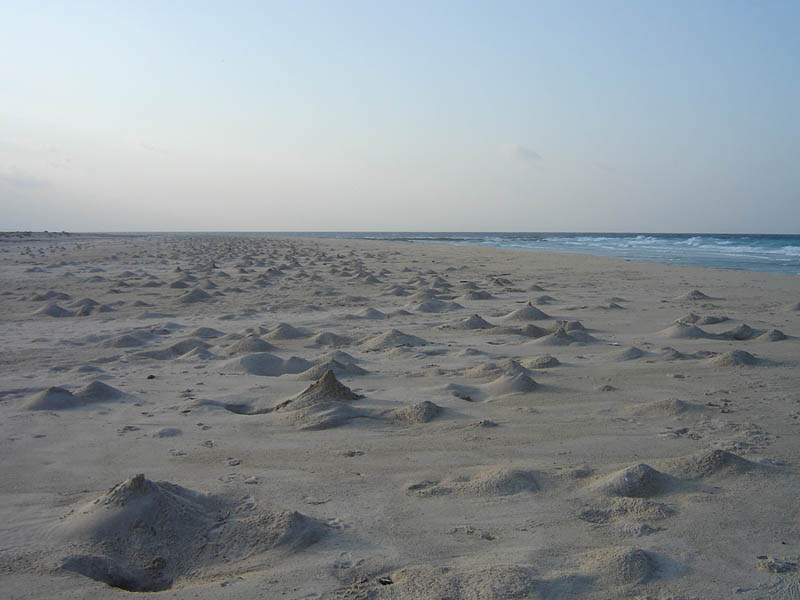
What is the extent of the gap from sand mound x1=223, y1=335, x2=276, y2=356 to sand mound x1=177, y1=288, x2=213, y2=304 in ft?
11.9

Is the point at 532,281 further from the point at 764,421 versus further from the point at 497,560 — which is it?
the point at 497,560

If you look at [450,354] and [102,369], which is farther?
[450,354]

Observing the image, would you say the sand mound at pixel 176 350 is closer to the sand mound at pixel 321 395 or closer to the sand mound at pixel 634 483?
the sand mound at pixel 321 395

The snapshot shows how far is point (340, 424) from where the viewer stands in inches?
141

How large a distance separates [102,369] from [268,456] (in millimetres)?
2480

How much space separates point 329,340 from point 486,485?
348cm

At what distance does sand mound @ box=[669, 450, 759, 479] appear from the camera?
2.83 meters

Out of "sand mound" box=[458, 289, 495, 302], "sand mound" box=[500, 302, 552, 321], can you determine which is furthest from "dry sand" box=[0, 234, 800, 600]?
"sand mound" box=[458, 289, 495, 302]

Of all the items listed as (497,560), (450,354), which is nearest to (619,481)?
(497,560)

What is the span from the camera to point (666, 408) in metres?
3.76

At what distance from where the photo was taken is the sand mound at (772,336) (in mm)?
5895

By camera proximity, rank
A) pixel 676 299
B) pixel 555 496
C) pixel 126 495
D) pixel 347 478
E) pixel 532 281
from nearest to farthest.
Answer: pixel 126 495, pixel 555 496, pixel 347 478, pixel 676 299, pixel 532 281

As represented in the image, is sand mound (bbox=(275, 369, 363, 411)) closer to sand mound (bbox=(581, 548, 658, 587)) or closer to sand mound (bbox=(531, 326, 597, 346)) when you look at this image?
sand mound (bbox=(581, 548, 658, 587))

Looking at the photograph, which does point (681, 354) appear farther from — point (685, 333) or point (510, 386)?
point (510, 386)
